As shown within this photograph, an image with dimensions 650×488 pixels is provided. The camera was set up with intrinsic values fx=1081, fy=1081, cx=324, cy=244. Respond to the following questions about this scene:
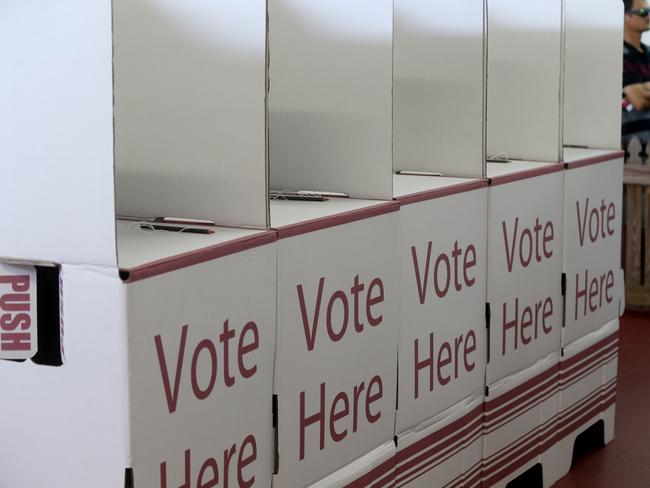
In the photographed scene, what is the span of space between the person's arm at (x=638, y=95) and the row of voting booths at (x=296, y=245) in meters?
2.78

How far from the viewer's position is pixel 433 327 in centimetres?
280

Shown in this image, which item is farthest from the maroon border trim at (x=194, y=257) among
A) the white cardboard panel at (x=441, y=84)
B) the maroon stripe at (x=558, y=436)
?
the maroon stripe at (x=558, y=436)

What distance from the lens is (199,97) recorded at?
208cm

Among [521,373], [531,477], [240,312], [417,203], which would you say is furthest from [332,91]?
[531,477]

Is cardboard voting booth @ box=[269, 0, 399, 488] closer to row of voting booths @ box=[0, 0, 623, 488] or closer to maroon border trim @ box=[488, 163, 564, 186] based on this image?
row of voting booths @ box=[0, 0, 623, 488]

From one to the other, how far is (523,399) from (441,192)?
0.91 meters

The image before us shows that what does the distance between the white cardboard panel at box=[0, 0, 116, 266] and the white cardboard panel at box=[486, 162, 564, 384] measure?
1.58m

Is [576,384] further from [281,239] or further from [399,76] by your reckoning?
[281,239]

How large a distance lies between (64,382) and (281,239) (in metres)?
0.55

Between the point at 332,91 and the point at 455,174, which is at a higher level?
the point at 332,91

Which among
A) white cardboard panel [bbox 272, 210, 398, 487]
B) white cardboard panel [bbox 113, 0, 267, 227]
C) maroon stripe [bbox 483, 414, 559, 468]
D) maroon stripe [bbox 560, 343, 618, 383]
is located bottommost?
maroon stripe [bbox 483, 414, 559, 468]

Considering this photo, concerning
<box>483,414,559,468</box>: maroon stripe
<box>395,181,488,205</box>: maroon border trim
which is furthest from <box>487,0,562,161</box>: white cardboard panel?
<box>483,414,559,468</box>: maroon stripe

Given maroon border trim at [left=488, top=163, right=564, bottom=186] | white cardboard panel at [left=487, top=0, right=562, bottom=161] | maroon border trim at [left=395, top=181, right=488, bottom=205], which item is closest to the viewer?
maroon border trim at [left=395, top=181, right=488, bottom=205]

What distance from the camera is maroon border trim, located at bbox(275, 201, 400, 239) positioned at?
7.06 ft
